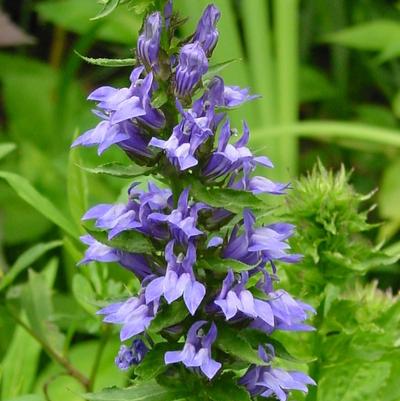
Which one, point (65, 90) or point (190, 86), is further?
point (65, 90)

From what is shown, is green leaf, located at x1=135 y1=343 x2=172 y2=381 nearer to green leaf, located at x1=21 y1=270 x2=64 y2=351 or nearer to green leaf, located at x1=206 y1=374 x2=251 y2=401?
green leaf, located at x1=206 y1=374 x2=251 y2=401

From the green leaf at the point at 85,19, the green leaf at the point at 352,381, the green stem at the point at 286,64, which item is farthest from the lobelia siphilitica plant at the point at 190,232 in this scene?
the green leaf at the point at 85,19

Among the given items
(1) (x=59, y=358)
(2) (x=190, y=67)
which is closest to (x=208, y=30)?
(2) (x=190, y=67)

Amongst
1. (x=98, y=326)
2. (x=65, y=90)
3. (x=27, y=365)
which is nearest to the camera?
(x=98, y=326)

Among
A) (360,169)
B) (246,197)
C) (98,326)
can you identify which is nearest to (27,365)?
(98,326)

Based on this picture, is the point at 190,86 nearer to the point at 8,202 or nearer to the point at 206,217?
the point at 206,217

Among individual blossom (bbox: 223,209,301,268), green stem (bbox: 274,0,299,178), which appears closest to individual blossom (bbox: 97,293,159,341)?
individual blossom (bbox: 223,209,301,268)

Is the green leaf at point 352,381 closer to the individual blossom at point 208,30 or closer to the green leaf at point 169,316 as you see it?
the green leaf at point 169,316
